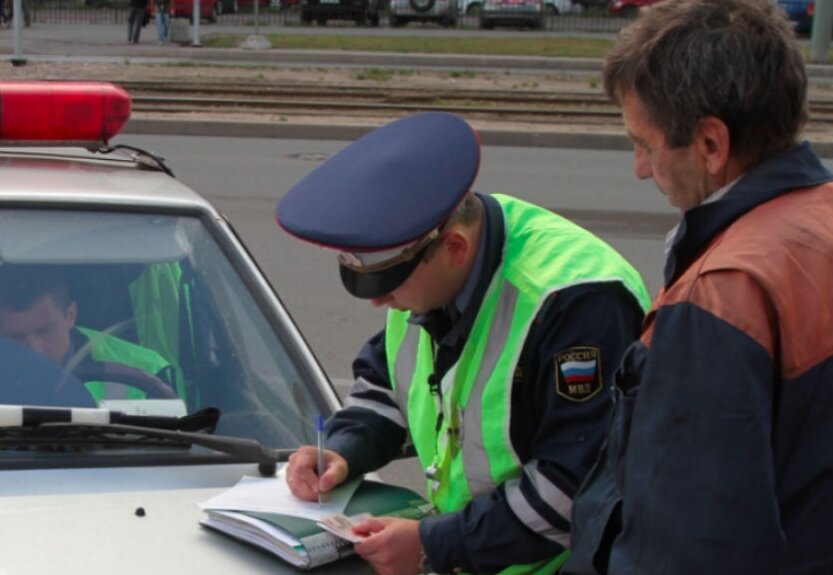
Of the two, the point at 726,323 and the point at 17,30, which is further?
the point at 17,30

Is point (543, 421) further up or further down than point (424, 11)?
further up

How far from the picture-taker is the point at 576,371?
2207 millimetres

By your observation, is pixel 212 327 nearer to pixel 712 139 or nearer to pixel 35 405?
pixel 35 405

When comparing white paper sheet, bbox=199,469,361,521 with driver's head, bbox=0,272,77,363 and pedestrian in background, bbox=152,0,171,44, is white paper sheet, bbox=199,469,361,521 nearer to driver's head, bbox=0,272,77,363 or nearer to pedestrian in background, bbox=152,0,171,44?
driver's head, bbox=0,272,77,363

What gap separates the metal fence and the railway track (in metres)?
15.7

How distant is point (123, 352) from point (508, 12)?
102ft

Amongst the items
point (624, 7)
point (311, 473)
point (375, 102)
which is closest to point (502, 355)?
point (311, 473)

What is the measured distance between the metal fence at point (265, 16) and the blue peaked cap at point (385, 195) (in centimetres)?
3220

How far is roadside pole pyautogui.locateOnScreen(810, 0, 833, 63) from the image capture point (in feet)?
75.7

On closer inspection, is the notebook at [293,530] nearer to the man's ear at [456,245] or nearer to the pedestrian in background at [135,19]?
the man's ear at [456,245]

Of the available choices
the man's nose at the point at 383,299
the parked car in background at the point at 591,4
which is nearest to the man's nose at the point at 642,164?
the man's nose at the point at 383,299

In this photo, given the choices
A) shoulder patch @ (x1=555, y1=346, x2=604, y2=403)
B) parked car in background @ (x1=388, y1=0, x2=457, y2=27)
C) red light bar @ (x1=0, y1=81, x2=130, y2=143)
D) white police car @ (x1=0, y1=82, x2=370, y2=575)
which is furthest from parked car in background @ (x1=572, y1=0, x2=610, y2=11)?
shoulder patch @ (x1=555, y1=346, x2=604, y2=403)

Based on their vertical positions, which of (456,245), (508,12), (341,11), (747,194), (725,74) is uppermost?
(725,74)

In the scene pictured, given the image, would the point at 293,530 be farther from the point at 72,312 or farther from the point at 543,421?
the point at 72,312
